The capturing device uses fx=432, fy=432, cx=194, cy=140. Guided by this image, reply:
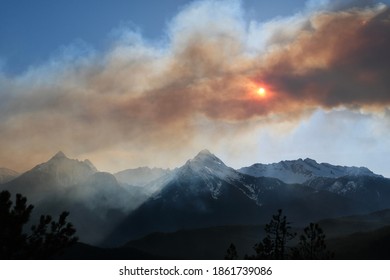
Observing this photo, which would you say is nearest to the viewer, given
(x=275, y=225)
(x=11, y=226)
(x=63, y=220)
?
(x=11, y=226)

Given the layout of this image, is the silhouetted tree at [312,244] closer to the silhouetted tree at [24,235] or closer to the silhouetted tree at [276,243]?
the silhouetted tree at [276,243]

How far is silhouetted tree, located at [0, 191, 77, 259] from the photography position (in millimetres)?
17344

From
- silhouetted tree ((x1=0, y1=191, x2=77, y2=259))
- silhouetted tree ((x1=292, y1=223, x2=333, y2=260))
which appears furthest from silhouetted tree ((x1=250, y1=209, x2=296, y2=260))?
silhouetted tree ((x1=0, y1=191, x2=77, y2=259))

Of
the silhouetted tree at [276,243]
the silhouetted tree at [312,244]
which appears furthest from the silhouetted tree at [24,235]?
the silhouetted tree at [276,243]

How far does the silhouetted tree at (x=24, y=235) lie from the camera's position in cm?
1734

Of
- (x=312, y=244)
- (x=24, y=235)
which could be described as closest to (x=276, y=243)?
(x=312, y=244)

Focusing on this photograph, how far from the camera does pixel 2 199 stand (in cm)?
1800

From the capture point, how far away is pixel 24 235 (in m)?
17.9

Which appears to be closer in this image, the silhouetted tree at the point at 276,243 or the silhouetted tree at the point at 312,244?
the silhouetted tree at the point at 312,244

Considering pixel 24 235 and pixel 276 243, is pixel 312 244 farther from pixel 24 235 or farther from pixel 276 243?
pixel 24 235
